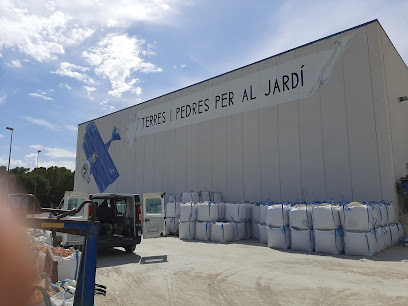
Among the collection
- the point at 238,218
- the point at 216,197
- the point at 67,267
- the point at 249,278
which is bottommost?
the point at 249,278

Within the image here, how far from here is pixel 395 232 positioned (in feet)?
38.0

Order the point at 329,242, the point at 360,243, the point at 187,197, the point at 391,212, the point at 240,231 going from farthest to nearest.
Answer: the point at 187,197, the point at 240,231, the point at 391,212, the point at 329,242, the point at 360,243

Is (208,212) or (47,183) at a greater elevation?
(47,183)

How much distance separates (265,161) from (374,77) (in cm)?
661

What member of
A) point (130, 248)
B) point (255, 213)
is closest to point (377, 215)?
point (255, 213)

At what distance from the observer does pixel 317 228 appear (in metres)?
9.95

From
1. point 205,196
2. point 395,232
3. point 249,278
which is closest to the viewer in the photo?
point 249,278

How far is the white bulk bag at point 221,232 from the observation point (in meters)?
12.6

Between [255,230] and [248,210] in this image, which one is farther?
[248,210]

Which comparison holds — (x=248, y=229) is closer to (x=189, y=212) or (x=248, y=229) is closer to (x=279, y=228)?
(x=189, y=212)

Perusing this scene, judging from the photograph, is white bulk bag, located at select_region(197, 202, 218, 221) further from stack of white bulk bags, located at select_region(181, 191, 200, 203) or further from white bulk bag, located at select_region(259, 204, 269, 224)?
stack of white bulk bags, located at select_region(181, 191, 200, 203)

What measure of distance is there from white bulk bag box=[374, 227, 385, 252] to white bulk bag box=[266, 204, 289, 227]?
2825mm

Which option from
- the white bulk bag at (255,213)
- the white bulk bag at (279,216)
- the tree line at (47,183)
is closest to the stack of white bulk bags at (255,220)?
the white bulk bag at (255,213)

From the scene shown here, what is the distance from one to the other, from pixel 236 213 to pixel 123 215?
198 inches
